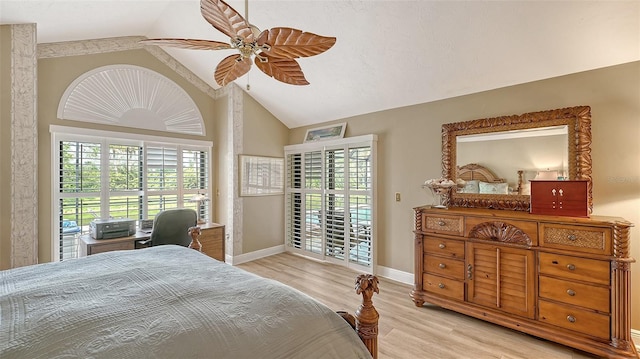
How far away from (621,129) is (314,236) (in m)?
3.74

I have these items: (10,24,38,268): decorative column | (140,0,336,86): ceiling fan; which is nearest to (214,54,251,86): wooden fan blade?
(140,0,336,86): ceiling fan

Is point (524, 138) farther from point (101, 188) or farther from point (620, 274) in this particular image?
point (101, 188)

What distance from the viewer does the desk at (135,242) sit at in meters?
2.95

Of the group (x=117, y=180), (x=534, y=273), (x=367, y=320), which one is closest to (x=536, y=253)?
(x=534, y=273)

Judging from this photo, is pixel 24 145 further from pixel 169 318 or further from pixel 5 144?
pixel 169 318

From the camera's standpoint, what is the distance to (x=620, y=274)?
6.59ft

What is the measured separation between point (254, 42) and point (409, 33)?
169cm

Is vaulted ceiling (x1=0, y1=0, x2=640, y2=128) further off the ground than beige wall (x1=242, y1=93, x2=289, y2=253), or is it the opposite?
vaulted ceiling (x1=0, y1=0, x2=640, y2=128)

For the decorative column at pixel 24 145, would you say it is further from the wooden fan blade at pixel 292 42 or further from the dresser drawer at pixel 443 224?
the dresser drawer at pixel 443 224

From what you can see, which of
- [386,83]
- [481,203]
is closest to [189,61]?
[386,83]

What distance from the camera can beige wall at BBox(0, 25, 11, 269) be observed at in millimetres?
2748

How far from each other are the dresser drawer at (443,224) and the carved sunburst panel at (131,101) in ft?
12.2

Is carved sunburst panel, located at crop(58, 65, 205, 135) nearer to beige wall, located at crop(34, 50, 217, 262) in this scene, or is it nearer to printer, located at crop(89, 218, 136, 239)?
beige wall, located at crop(34, 50, 217, 262)

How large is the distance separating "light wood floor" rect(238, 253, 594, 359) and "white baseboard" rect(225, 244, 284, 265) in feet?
3.68
